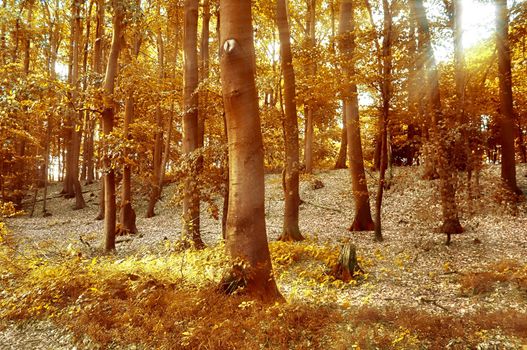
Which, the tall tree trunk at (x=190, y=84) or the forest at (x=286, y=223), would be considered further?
the tall tree trunk at (x=190, y=84)

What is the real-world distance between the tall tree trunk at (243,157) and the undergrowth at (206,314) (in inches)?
15.1

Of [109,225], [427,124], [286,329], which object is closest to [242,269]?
[286,329]

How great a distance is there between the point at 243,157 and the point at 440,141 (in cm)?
555

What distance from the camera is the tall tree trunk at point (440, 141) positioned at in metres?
8.66

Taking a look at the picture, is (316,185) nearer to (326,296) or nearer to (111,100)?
(111,100)

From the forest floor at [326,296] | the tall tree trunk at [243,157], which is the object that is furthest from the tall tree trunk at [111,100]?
the tall tree trunk at [243,157]

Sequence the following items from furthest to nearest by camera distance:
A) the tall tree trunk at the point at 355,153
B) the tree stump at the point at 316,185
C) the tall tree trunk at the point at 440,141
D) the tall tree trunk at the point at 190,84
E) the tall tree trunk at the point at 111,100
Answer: the tree stump at the point at 316,185
the tall tree trunk at the point at 355,153
the tall tree trunk at the point at 190,84
the tall tree trunk at the point at 111,100
the tall tree trunk at the point at 440,141

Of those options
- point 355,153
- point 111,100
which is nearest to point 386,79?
point 355,153

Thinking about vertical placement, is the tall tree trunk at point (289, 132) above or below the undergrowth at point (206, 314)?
above

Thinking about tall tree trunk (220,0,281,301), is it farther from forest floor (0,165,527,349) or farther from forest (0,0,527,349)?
forest floor (0,165,527,349)

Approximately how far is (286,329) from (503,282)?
14.6 feet

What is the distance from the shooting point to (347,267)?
7648mm

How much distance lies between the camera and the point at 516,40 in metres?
12.0

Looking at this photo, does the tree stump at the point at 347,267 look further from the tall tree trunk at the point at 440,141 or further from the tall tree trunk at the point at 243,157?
the tall tree trunk at the point at 440,141
